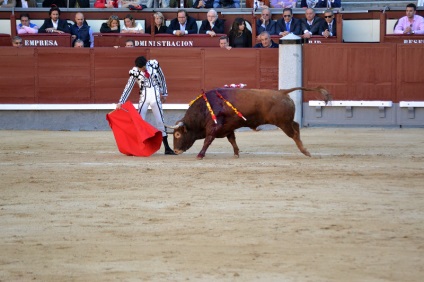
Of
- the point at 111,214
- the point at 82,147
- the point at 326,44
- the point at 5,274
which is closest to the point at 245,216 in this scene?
the point at 111,214

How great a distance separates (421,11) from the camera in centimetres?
1775

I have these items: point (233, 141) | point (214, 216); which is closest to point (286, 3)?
point (233, 141)

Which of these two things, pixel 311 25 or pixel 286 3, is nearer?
pixel 311 25

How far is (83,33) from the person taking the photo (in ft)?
59.7

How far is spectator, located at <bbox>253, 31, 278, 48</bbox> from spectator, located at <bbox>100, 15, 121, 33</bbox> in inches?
87.1

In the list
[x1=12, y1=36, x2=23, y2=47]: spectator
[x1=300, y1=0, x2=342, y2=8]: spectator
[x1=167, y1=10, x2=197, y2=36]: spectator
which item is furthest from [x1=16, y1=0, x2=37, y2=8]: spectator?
[x1=300, y1=0, x2=342, y2=8]: spectator

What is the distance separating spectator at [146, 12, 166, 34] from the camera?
17.6m

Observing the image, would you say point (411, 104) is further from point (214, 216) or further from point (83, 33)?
point (214, 216)

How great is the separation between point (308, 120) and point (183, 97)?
202cm

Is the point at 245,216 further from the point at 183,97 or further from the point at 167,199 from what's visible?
the point at 183,97

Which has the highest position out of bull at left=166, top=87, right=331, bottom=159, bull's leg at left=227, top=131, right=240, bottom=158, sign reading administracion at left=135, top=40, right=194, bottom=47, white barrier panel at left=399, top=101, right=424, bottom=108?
sign reading administracion at left=135, top=40, right=194, bottom=47

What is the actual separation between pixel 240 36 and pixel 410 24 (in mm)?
2636

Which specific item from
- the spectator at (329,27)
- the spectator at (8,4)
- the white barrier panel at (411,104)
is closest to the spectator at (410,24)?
the spectator at (329,27)

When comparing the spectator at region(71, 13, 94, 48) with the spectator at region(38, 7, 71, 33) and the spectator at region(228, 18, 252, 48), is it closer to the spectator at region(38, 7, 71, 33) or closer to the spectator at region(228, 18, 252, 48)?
the spectator at region(38, 7, 71, 33)
